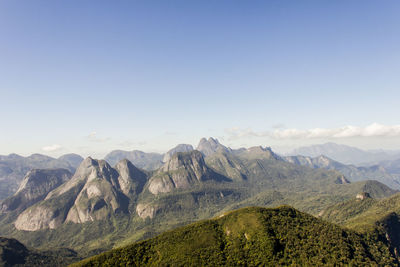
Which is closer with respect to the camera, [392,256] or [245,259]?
[245,259]

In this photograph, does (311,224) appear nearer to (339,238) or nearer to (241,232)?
(339,238)

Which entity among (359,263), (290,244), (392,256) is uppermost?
(290,244)

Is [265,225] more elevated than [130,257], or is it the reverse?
[265,225]

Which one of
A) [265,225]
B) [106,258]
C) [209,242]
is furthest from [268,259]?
[106,258]

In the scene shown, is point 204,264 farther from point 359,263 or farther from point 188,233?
point 359,263

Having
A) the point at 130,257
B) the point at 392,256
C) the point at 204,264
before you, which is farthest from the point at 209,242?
the point at 392,256

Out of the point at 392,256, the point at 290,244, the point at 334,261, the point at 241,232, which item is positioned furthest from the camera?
the point at 392,256

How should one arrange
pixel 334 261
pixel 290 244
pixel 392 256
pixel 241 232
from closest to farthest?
1. pixel 334 261
2. pixel 290 244
3. pixel 241 232
4. pixel 392 256
